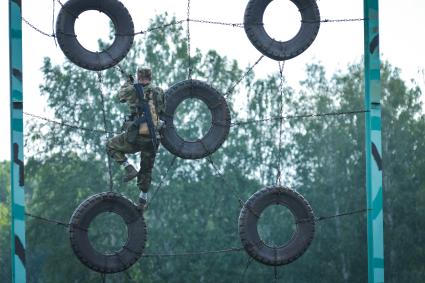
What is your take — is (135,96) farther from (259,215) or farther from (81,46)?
(259,215)

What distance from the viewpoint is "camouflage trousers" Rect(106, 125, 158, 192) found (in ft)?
39.3

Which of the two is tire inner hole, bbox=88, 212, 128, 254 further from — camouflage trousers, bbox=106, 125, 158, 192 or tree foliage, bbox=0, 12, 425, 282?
camouflage trousers, bbox=106, 125, 158, 192

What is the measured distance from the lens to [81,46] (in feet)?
39.5

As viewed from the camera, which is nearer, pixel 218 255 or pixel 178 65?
pixel 218 255

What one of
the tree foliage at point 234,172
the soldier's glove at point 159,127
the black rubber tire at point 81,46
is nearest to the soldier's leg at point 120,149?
the soldier's glove at point 159,127

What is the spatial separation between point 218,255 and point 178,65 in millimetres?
6475

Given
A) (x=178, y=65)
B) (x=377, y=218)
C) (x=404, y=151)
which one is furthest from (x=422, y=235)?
(x=377, y=218)

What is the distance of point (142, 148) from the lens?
39.3ft

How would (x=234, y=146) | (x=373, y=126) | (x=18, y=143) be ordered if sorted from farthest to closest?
1. (x=234, y=146)
2. (x=373, y=126)
3. (x=18, y=143)

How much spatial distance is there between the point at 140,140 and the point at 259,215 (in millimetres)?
1589

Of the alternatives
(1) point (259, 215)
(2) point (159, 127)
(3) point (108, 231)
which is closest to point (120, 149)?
(2) point (159, 127)

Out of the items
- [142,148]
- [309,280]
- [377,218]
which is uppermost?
[142,148]

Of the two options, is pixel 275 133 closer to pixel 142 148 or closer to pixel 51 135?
pixel 51 135

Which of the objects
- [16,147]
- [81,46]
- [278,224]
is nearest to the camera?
[16,147]
